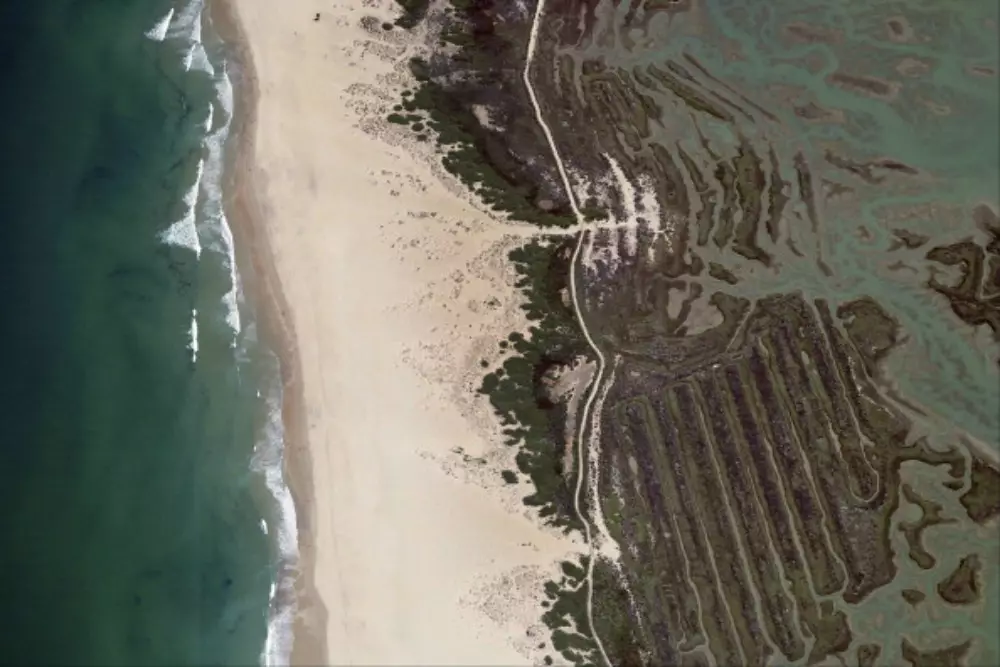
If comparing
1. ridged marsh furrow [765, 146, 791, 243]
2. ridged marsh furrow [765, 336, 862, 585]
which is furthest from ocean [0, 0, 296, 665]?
ridged marsh furrow [765, 146, 791, 243]

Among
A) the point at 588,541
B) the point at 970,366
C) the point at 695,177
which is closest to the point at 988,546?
the point at 970,366

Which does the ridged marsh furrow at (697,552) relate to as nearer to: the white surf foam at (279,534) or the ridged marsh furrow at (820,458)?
the ridged marsh furrow at (820,458)

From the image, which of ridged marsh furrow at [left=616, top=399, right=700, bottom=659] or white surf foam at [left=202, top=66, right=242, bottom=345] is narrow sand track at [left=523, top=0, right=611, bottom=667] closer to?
ridged marsh furrow at [left=616, top=399, right=700, bottom=659]

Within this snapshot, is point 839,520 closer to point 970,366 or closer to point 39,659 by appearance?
point 970,366

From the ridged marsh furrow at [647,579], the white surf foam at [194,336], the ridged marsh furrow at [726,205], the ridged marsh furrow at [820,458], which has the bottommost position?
the ridged marsh furrow at [647,579]

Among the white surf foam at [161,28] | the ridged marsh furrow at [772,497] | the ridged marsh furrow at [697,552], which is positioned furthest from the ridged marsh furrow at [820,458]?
the white surf foam at [161,28]

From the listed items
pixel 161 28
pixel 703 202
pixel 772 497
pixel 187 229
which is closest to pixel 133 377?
pixel 187 229
